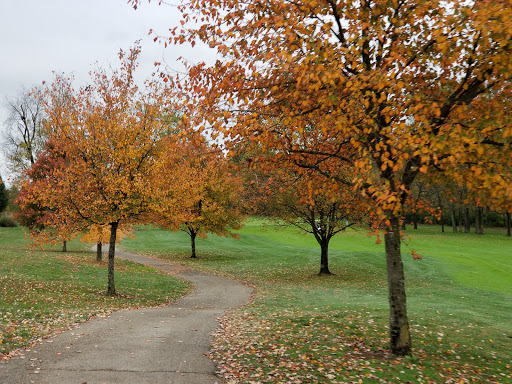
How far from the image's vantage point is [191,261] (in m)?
31.9

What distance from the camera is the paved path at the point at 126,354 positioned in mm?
6602

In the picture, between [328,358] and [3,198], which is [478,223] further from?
[3,198]

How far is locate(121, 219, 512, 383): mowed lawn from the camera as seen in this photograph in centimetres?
735

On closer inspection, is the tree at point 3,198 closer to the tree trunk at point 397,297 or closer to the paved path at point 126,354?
the paved path at point 126,354

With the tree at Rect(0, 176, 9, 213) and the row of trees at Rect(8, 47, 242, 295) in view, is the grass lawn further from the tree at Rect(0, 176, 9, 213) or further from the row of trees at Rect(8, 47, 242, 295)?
the tree at Rect(0, 176, 9, 213)

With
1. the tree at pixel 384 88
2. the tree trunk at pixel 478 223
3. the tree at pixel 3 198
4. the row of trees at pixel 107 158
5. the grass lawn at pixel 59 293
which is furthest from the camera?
the tree trunk at pixel 478 223

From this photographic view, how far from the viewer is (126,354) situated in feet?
25.6

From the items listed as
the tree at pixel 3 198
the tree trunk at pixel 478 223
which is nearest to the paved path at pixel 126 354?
the tree at pixel 3 198

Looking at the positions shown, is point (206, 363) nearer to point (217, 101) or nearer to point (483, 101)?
point (217, 101)

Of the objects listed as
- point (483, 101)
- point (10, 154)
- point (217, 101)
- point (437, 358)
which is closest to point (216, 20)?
point (217, 101)

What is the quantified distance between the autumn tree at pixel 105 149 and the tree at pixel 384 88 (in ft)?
25.9

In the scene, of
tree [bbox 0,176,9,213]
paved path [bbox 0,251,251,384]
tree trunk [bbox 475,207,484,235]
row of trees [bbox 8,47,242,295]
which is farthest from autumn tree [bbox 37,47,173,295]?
tree trunk [bbox 475,207,484,235]

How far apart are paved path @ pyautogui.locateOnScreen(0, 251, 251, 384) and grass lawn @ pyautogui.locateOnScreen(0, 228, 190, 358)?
0.86m

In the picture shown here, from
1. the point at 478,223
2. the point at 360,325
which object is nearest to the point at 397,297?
the point at 360,325
